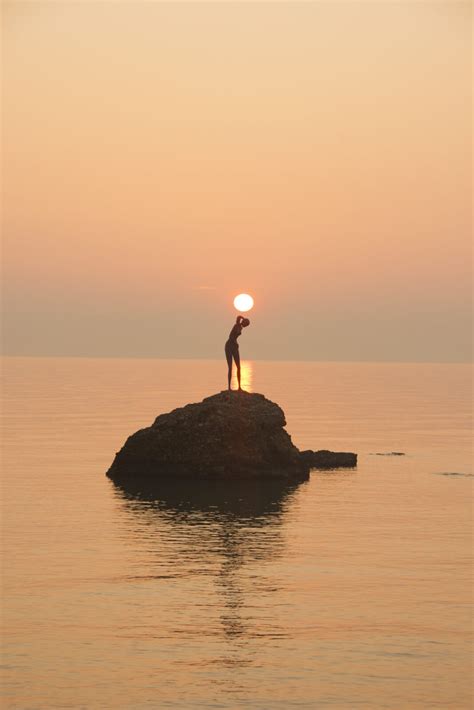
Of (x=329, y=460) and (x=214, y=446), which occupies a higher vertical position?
(x=214, y=446)

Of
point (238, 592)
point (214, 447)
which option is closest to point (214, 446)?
point (214, 447)

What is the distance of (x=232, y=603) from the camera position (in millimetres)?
23578

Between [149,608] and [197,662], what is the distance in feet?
12.5

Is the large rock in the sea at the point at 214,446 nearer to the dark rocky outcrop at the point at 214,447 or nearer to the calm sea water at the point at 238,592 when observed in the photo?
the dark rocky outcrop at the point at 214,447

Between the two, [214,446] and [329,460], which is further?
[329,460]

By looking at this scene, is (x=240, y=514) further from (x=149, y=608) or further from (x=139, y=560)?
(x=149, y=608)

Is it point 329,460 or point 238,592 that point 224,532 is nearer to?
point 238,592

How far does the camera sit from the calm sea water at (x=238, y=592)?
1836cm

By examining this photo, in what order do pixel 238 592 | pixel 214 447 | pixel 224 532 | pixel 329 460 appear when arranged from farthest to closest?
pixel 329 460
pixel 214 447
pixel 224 532
pixel 238 592

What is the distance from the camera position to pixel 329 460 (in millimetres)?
52031

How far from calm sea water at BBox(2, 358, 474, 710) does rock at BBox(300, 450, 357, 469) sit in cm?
204

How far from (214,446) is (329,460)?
28.0 feet

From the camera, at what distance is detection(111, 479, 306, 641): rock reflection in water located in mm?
23731

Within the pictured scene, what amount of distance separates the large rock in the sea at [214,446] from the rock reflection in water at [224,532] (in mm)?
756
